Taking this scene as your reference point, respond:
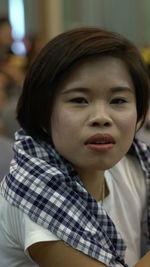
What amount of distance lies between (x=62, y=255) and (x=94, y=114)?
9.5 inches

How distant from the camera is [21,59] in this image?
4.45 m

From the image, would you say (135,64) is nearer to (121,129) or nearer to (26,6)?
(121,129)

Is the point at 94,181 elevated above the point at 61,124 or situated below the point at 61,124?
below

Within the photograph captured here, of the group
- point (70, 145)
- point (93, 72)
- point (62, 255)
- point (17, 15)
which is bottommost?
point (62, 255)

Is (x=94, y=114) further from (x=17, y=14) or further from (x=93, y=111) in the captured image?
(x=17, y=14)

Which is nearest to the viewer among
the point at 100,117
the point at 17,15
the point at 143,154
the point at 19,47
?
the point at 100,117

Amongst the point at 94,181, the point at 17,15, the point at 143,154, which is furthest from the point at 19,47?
the point at 94,181

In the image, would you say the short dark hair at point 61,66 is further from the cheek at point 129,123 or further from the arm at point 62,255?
the arm at point 62,255

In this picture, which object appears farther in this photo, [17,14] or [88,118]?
[17,14]

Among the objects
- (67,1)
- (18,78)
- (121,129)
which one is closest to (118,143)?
(121,129)

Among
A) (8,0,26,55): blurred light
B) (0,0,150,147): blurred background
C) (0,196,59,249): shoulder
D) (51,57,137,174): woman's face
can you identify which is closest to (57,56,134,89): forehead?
(51,57,137,174): woman's face

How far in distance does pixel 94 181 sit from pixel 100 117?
0.20m

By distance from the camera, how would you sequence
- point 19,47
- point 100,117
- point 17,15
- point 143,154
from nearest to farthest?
point 100,117, point 143,154, point 19,47, point 17,15

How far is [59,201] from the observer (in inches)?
Answer: 33.5
